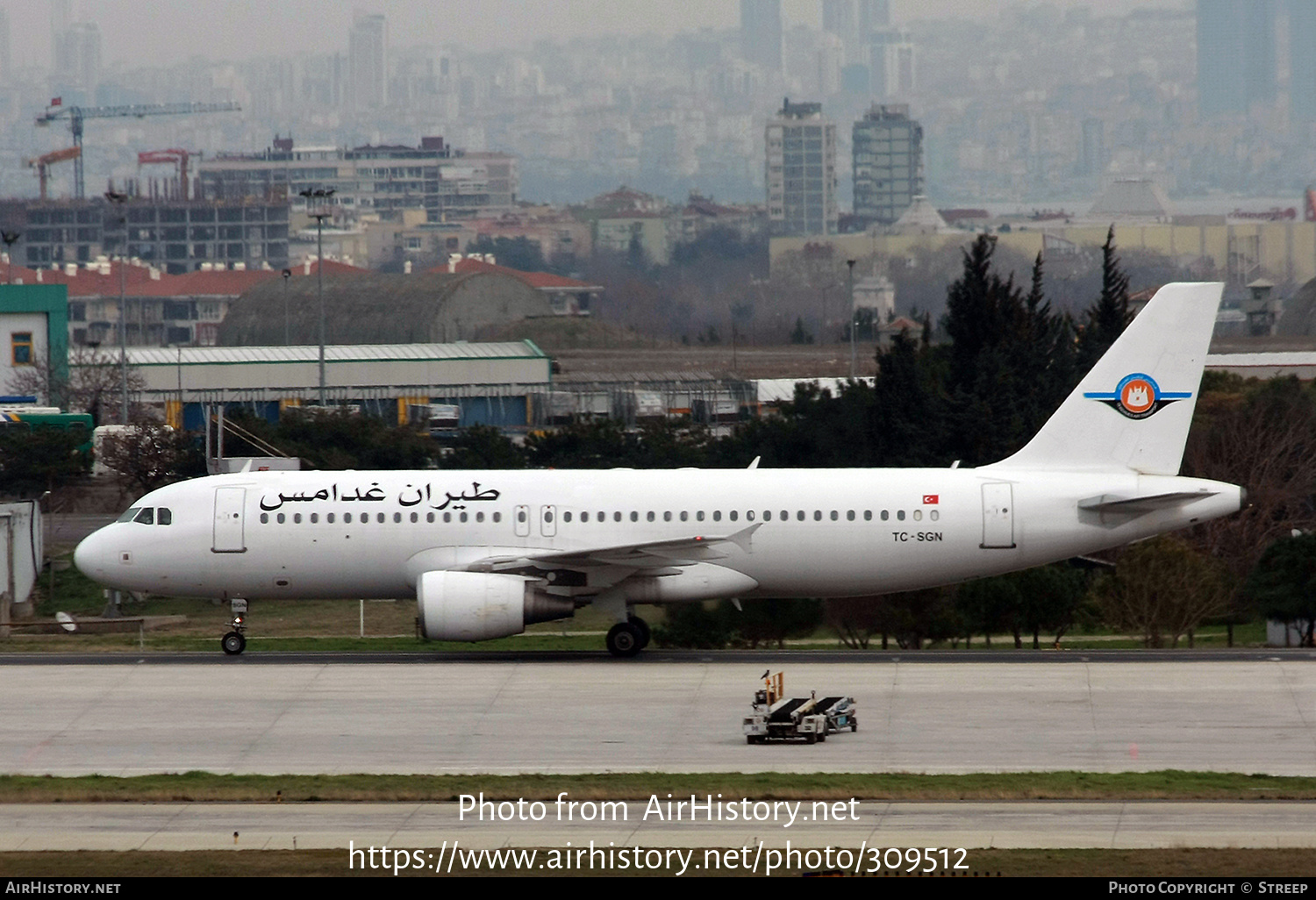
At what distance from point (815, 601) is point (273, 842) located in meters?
22.7

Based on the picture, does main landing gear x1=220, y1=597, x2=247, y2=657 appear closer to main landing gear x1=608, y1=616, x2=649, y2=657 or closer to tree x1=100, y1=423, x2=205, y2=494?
main landing gear x1=608, y1=616, x2=649, y2=657

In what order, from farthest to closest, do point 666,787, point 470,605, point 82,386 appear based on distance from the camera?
point 82,386, point 470,605, point 666,787

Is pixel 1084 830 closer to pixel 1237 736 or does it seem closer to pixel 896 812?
pixel 896 812

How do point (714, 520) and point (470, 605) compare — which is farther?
point (714, 520)

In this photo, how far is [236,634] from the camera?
1558 inches

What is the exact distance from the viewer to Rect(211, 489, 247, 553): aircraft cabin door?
38.8 meters

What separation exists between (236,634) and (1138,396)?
1926 centimetres

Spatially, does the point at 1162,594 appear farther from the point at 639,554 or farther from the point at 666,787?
the point at 666,787

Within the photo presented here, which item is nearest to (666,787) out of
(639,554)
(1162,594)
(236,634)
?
(639,554)

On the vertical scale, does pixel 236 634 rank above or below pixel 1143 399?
below

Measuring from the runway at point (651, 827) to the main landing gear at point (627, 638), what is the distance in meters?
14.2

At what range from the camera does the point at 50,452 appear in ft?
242

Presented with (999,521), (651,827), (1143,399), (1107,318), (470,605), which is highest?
(1107,318)

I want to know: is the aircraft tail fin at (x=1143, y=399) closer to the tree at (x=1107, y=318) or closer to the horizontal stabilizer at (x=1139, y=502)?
the horizontal stabilizer at (x=1139, y=502)
